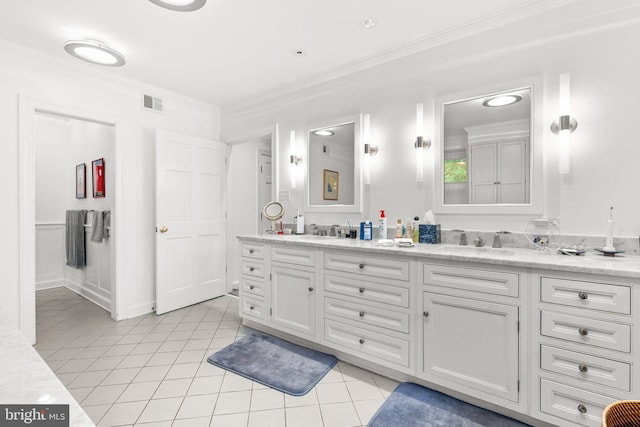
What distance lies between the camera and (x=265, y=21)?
228 centimetres

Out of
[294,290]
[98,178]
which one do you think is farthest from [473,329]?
[98,178]

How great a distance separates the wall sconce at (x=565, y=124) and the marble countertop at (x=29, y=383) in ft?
8.33

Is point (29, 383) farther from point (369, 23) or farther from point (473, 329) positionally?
point (369, 23)

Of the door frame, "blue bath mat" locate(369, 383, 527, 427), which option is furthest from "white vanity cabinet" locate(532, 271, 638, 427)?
the door frame

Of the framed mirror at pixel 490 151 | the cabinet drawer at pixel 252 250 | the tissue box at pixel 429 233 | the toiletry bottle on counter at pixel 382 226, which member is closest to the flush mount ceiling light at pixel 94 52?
the cabinet drawer at pixel 252 250

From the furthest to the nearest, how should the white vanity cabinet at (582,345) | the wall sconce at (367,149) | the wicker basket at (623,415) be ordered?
the wall sconce at (367,149), the white vanity cabinet at (582,345), the wicker basket at (623,415)

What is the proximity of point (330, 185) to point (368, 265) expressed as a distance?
46.3 inches

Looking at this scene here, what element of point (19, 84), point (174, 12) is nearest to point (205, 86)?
point (174, 12)

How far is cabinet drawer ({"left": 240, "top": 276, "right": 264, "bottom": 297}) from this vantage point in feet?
9.55

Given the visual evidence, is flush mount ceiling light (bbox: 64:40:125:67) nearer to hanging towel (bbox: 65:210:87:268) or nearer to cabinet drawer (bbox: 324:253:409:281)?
hanging towel (bbox: 65:210:87:268)

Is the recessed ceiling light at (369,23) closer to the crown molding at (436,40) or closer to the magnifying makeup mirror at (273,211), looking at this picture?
the crown molding at (436,40)

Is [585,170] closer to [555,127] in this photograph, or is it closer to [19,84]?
[555,127]

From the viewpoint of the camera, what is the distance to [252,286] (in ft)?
9.81

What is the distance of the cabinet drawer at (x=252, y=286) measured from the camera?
2.91 m
